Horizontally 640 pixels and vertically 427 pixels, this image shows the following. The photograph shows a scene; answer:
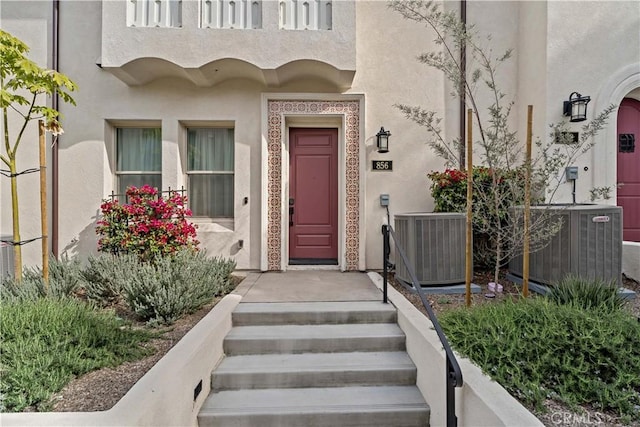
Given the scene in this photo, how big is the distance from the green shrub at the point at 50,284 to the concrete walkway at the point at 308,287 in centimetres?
184

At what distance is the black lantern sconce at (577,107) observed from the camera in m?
4.82

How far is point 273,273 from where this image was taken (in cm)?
516

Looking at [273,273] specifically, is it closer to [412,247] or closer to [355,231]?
[355,231]

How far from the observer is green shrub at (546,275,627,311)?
2.86 m

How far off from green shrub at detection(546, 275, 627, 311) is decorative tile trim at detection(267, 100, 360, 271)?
279cm

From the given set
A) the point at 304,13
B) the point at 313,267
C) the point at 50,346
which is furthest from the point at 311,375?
the point at 304,13

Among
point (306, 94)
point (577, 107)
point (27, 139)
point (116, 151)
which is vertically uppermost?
point (306, 94)

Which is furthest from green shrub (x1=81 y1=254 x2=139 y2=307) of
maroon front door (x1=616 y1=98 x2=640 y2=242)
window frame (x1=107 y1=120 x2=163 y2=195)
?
maroon front door (x1=616 y1=98 x2=640 y2=242)

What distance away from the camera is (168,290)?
10.9ft

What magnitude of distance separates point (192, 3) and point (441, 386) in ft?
17.7

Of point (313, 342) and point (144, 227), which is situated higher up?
point (144, 227)

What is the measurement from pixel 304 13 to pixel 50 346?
4849mm

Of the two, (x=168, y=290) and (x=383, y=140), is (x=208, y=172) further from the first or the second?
(x=383, y=140)

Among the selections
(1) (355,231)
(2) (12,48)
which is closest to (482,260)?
(1) (355,231)
